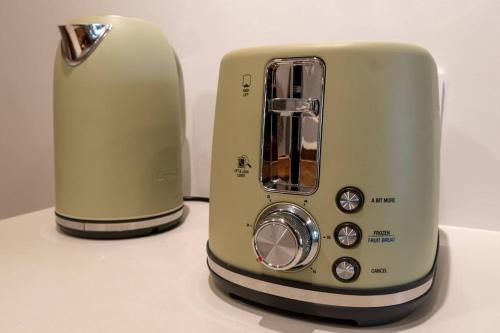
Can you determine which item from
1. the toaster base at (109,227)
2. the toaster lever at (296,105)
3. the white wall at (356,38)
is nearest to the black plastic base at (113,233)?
the toaster base at (109,227)

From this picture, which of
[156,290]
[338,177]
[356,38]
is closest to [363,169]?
[338,177]

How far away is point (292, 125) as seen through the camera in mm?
381

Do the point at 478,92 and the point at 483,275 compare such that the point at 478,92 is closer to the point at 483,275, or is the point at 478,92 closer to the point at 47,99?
the point at 483,275

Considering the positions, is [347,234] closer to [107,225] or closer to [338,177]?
[338,177]

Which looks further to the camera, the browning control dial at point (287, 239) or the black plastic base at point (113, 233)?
the black plastic base at point (113, 233)

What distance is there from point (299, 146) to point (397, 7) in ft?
1.17

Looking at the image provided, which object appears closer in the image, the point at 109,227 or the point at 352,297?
the point at 352,297

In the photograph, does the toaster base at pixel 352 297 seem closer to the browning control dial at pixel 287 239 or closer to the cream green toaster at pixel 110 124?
the browning control dial at pixel 287 239

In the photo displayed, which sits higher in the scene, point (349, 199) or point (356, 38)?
point (356, 38)

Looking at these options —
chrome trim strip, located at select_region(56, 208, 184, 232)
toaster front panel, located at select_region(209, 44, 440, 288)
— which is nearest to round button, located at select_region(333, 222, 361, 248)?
toaster front panel, located at select_region(209, 44, 440, 288)

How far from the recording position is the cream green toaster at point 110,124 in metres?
0.56

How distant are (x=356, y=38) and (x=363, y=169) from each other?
0.36 metres

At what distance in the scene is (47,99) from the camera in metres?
0.98

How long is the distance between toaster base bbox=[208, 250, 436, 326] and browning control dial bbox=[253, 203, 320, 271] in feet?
0.08
